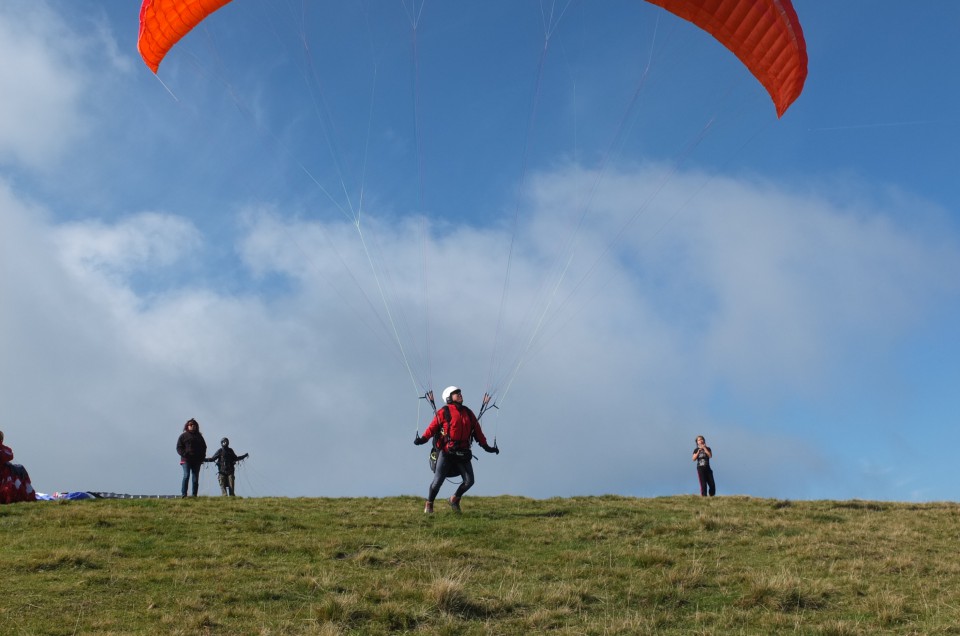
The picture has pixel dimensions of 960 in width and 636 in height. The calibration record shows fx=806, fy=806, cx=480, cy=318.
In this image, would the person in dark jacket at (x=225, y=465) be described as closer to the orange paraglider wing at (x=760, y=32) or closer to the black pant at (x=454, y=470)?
the black pant at (x=454, y=470)

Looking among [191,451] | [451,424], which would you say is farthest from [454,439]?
[191,451]

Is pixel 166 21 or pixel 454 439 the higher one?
pixel 166 21

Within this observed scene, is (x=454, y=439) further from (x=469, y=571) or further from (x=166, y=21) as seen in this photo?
(x=166, y=21)

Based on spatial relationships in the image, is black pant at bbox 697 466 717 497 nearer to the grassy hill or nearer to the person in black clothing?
the person in black clothing

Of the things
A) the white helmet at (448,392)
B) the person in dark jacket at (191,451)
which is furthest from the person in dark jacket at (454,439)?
the person in dark jacket at (191,451)

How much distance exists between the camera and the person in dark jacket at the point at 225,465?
18797mm

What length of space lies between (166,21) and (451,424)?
29.1ft

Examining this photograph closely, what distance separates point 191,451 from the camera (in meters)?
18.1

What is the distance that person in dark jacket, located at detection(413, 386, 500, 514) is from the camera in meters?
12.6

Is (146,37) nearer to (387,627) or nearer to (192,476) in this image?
(192,476)

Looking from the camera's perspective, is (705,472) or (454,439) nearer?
(454,439)

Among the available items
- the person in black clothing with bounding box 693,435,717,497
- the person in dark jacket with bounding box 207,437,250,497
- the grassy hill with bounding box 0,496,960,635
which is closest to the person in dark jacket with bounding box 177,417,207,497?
the person in dark jacket with bounding box 207,437,250,497

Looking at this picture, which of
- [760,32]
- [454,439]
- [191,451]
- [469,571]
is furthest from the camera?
[191,451]

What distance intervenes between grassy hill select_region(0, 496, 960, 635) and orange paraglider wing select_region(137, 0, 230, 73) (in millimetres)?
8361
